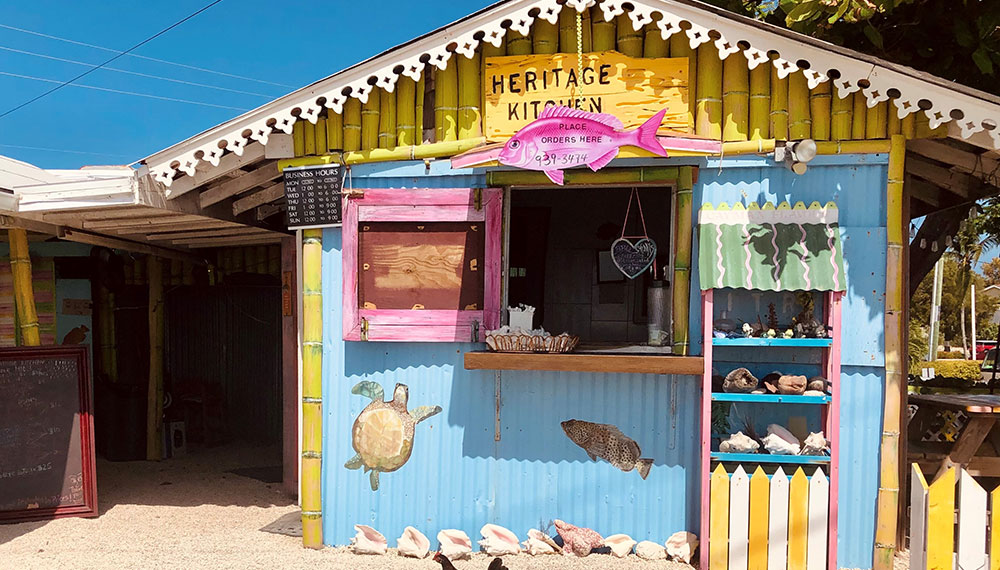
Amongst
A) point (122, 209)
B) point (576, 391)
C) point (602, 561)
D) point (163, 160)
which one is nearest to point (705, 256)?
point (576, 391)

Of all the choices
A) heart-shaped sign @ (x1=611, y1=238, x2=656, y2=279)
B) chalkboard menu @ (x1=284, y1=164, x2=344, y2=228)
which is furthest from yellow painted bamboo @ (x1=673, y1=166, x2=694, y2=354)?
chalkboard menu @ (x1=284, y1=164, x2=344, y2=228)

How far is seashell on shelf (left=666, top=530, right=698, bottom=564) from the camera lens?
17.5ft

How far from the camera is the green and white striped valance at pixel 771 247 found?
508cm

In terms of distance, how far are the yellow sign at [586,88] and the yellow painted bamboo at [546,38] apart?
84 mm

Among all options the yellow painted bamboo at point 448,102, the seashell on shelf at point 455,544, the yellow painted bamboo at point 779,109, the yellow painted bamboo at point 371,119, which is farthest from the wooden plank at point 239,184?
the yellow painted bamboo at point 779,109

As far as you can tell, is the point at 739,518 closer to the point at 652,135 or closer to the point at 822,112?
the point at 652,135

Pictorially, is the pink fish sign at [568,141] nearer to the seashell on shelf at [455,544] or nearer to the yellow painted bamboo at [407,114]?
the yellow painted bamboo at [407,114]

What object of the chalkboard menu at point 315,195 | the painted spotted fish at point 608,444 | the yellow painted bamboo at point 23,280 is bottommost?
the painted spotted fish at point 608,444

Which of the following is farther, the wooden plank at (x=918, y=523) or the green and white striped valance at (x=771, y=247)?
the green and white striped valance at (x=771, y=247)

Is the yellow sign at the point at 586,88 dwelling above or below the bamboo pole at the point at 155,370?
above

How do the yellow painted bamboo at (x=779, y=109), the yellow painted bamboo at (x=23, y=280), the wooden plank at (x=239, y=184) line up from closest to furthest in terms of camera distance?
the yellow painted bamboo at (x=779, y=109) < the wooden plank at (x=239, y=184) < the yellow painted bamboo at (x=23, y=280)

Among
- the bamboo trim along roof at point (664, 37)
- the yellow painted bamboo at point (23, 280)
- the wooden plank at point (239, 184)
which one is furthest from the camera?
the yellow painted bamboo at point (23, 280)

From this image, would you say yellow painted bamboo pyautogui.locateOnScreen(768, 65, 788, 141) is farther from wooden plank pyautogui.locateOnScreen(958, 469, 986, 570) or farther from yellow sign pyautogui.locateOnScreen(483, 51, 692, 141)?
wooden plank pyautogui.locateOnScreen(958, 469, 986, 570)

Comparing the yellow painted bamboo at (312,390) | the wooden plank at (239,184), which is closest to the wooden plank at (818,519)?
the yellow painted bamboo at (312,390)
